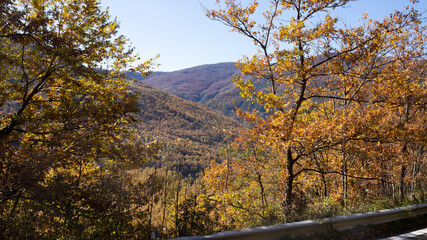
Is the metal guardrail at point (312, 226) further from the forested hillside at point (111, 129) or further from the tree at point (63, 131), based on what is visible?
the tree at point (63, 131)

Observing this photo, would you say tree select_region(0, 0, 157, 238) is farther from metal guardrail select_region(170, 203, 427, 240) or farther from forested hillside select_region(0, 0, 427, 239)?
metal guardrail select_region(170, 203, 427, 240)

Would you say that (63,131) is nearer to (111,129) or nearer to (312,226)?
(111,129)

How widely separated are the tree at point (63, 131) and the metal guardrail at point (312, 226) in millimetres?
1834

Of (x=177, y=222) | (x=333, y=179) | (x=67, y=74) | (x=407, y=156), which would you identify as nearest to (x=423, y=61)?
(x=407, y=156)

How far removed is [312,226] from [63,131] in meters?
5.55

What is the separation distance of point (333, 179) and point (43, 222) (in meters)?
16.6

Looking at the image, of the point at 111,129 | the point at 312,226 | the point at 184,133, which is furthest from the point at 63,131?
the point at 312,226

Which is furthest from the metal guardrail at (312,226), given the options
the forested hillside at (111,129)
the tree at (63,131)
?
the tree at (63,131)

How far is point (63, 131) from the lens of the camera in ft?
19.7

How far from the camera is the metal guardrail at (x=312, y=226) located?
3.60m

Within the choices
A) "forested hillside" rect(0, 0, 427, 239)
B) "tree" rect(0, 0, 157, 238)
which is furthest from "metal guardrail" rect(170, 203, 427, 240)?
"tree" rect(0, 0, 157, 238)

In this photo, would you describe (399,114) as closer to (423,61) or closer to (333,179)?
(423,61)

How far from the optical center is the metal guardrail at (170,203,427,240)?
3604mm

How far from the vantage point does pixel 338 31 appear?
310 inches
